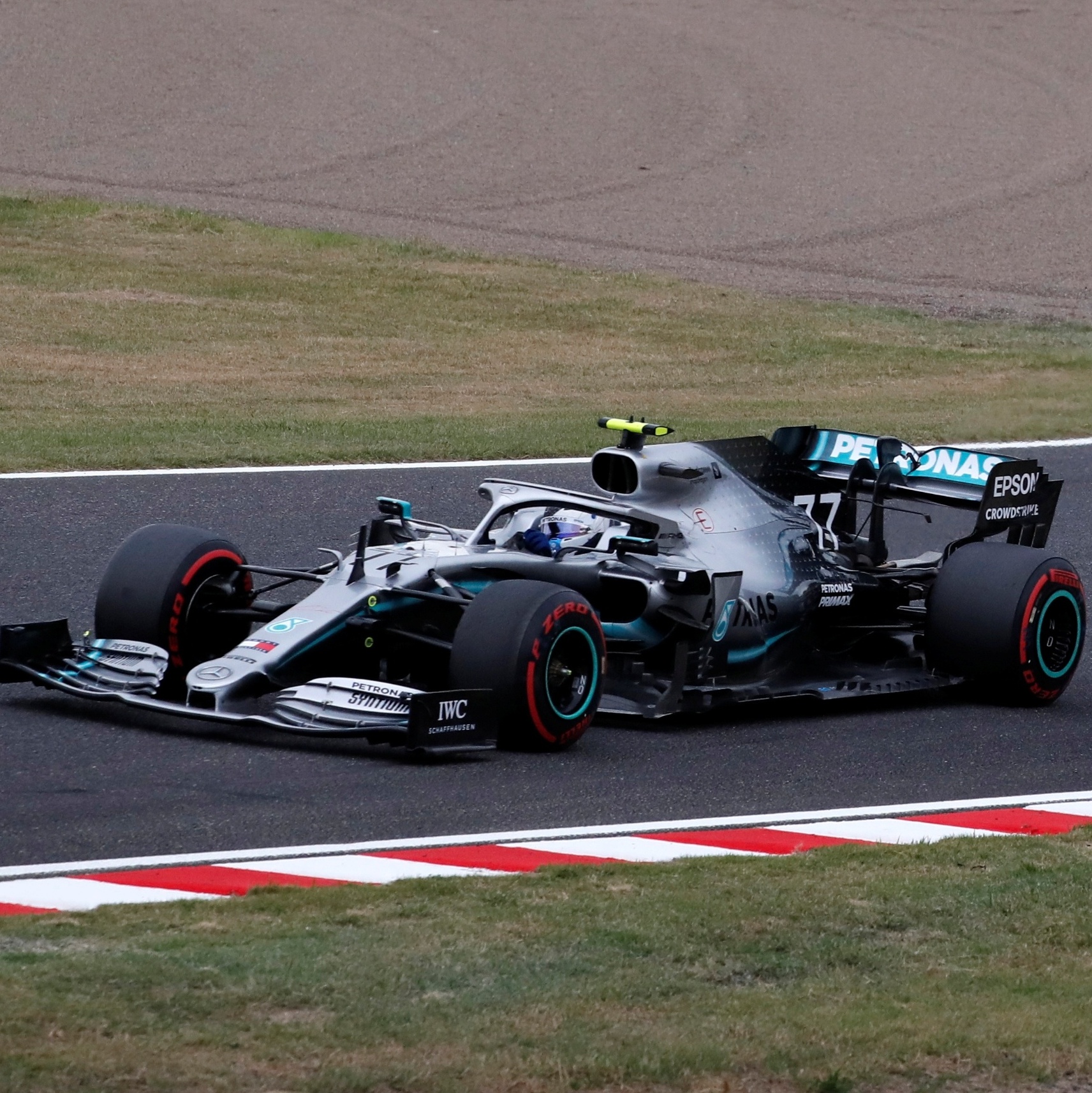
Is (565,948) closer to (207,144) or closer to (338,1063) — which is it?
(338,1063)

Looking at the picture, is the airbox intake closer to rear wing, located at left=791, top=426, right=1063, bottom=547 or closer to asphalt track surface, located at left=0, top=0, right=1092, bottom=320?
rear wing, located at left=791, top=426, right=1063, bottom=547

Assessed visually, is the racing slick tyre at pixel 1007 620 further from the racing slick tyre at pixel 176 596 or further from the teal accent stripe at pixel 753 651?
the racing slick tyre at pixel 176 596

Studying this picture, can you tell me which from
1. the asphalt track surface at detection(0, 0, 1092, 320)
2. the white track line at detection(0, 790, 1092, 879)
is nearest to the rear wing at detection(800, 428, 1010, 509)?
the white track line at detection(0, 790, 1092, 879)

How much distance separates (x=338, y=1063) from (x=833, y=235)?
2311 cm

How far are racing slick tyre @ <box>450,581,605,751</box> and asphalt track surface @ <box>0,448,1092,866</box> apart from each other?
5.3 inches

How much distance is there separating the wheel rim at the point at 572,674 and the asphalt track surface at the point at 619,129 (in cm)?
1597

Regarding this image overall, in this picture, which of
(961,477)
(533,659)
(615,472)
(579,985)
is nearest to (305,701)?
(533,659)

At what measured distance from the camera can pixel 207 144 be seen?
29.6 metres

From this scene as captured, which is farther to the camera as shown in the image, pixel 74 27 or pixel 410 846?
pixel 74 27

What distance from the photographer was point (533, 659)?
8211 mm

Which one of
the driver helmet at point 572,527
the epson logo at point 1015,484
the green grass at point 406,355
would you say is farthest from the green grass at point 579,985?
the green grass at point 406,355

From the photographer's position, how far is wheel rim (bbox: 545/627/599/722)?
840cm

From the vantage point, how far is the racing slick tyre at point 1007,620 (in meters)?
9.45

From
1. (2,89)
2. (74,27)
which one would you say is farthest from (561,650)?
(74,27)
